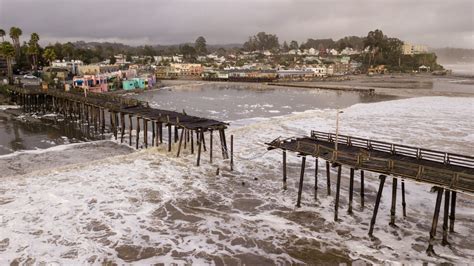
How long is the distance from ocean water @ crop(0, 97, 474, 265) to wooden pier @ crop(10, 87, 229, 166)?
2.18 m

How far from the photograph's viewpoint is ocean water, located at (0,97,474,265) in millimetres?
15741

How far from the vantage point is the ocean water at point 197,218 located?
51.6 feet

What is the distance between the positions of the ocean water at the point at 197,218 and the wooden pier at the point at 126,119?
2.18 m

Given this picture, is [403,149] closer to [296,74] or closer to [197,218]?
[197,218]

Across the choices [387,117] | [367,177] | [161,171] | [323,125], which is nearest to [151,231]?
[161,171]

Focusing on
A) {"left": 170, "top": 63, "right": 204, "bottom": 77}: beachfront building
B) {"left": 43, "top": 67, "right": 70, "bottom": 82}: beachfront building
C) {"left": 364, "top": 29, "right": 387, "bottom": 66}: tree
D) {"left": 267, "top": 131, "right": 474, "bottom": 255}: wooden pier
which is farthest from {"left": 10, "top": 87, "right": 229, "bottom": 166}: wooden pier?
{"left": 364, "top": 29, "right": 387, "bottom": 66}: tree

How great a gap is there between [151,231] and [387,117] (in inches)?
1725

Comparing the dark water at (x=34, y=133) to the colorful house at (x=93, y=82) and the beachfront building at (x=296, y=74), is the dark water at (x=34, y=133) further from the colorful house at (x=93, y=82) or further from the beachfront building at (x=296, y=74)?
the beachfront building at (x=296, y=74)

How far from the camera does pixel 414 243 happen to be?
16.4 meters

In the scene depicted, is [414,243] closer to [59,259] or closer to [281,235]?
[281,235]

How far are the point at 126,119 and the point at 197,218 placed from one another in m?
35.2

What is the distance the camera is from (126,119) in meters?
51.1

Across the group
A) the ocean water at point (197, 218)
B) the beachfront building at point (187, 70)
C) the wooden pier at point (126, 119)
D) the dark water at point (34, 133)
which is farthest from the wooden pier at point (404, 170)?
the beachfront building at point (187, 70)

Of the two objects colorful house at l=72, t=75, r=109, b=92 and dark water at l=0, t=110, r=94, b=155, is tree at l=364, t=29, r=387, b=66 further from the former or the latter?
dark water at l=0, t=110, r=94, b=155
